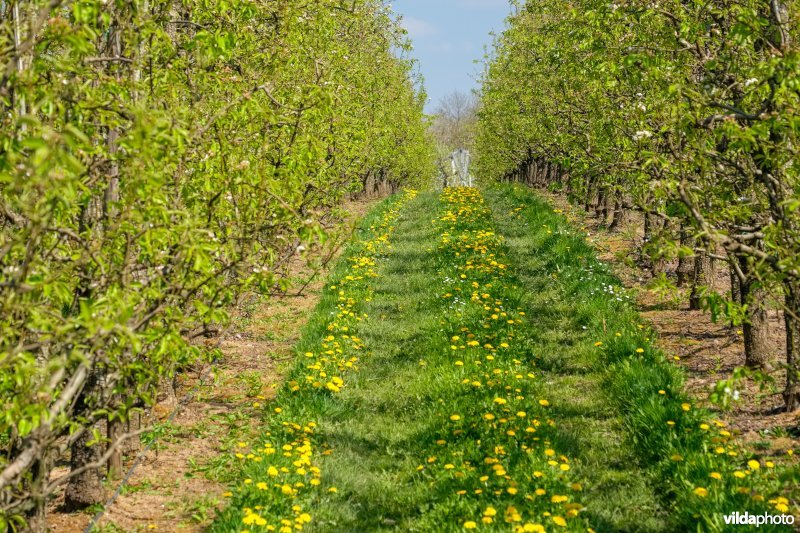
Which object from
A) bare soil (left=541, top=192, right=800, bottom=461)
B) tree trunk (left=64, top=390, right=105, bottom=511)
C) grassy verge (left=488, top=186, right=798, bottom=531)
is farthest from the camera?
bare soil (left=541, top=192, right=800, bottom=461)

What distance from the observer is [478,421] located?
7262mm

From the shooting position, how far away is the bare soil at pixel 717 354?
6.79 m

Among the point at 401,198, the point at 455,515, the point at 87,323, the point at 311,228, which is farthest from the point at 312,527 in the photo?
the point at 401,198

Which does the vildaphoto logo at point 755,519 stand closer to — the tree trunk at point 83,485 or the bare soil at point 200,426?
the bare soil at point 200,426

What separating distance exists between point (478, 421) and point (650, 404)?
6.00 ft

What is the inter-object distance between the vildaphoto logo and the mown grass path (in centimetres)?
10

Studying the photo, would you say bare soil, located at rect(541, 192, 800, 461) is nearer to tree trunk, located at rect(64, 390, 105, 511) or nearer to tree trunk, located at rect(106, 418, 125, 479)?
tree trunk, located at rect(106, 418, 125, 479)

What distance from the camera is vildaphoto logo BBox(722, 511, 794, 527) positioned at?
502cm

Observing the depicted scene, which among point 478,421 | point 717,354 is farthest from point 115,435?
point 717,354

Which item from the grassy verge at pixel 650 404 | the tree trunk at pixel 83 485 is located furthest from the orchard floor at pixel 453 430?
the tree trunk at pixel 83 485

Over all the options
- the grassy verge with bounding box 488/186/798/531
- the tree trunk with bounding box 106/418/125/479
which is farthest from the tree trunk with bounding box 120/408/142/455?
the grassy verge with bounding box 488/186/798/531

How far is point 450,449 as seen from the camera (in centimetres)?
678

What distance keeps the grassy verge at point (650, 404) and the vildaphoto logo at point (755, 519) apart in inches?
1.9

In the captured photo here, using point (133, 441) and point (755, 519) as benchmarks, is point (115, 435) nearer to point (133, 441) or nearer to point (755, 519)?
point (133, 441)
